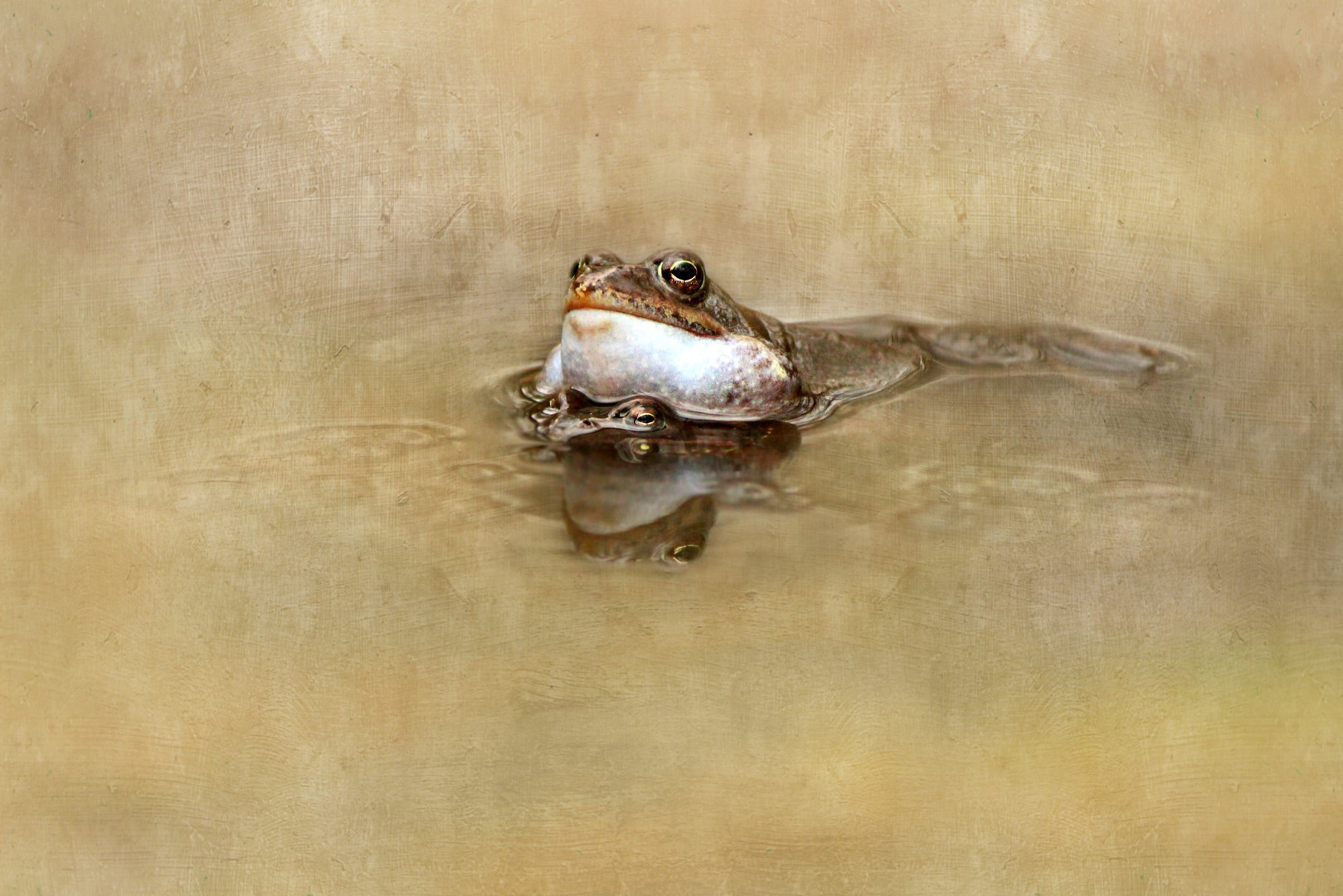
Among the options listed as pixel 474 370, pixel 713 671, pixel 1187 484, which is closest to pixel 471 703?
pixel 713 671

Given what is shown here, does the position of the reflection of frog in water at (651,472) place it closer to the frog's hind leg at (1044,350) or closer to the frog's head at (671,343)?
the frog's head at (671,343)

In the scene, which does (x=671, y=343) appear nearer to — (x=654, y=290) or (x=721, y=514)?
(x=654, y=290)

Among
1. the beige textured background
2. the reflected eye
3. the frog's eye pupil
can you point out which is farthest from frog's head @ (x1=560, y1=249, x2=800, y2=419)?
the reflected eye

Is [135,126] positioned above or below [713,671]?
above

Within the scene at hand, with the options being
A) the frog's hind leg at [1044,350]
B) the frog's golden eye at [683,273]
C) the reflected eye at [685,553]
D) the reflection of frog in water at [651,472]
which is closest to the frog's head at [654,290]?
the frog's golden eye at [683,273]

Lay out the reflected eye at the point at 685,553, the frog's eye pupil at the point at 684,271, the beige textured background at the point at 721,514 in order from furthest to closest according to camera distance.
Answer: the frog's eye pupil at the point at 684,271
the reflected eye at the point at 685,553
the beige textured background at the point at 721,514

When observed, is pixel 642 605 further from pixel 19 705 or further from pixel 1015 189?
pixel 1015 189
